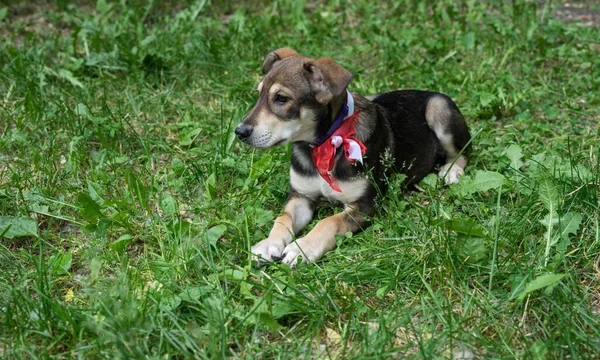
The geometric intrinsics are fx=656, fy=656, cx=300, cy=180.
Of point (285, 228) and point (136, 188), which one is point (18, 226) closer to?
point (136, 188)

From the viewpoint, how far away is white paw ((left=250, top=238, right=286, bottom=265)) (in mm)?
3949

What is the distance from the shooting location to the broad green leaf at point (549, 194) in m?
3.72

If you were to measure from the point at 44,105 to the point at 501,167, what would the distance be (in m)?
3.80

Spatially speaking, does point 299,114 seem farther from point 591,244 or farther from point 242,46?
point 242,46

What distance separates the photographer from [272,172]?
4.86m

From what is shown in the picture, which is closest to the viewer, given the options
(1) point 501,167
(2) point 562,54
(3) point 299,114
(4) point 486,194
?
(3) point 299,114

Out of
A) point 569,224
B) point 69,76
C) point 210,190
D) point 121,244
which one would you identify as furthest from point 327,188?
point 69,76

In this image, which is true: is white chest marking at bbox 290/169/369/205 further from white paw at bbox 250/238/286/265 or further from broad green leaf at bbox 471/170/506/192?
broad green leaf at bbox 471/170/506/192

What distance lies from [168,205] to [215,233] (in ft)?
1.64

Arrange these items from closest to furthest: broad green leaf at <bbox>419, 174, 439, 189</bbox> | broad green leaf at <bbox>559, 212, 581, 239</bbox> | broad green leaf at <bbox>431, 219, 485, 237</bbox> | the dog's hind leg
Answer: broad green leaf at <bbox>431, 219, 485, 237</bbox> → broad green leaf at <bbox>559, 212, 581, 239</bbox> → broad green leaf at <bbox>419, 174, 439, 189</bbox> → the dog's hind leg

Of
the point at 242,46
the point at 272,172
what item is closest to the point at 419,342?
the point at 272,172

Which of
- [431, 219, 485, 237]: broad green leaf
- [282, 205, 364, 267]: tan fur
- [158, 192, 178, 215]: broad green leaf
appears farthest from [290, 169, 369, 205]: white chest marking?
[431, 219, 485, 237]: broad green leaf

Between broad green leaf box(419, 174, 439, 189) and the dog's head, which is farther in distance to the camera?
broad green leaf box(419, 174, 439, 189)

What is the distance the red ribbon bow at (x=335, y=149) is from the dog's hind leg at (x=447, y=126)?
0.99 meters
